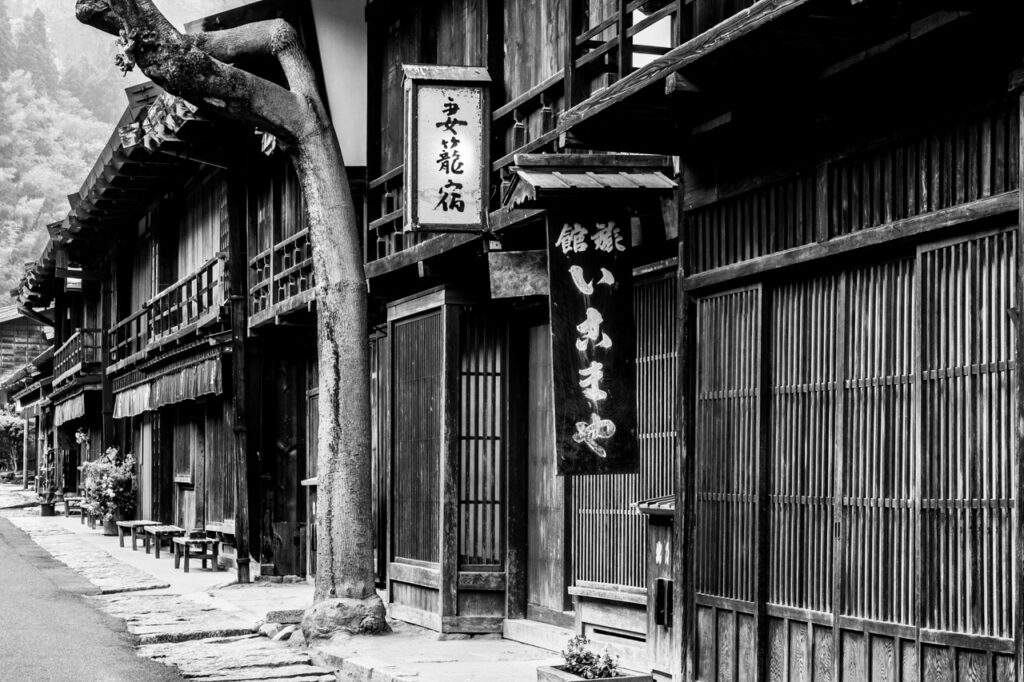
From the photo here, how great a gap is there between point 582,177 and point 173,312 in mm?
19263

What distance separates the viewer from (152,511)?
31469 millimetres

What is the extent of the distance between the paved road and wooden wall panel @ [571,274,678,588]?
13.2ft

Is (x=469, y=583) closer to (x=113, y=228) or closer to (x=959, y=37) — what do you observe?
(x=959, y=37)

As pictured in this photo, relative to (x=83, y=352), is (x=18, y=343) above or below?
above

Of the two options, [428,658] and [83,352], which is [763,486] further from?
[83,352]

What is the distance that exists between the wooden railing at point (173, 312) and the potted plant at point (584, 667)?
591 inches

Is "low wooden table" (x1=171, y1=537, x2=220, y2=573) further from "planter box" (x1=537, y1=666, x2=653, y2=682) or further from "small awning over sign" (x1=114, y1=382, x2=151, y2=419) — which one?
"planter box" (x1=537, y1=666, x2=653, y2=682)

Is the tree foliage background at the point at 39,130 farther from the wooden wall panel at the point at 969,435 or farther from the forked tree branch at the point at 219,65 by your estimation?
the wooden wall panel at the point at 969,435

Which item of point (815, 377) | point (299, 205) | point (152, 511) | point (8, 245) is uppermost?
point (8, 245)

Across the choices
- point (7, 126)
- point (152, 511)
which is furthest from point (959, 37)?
point (7, 126)

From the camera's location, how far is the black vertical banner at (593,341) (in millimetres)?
10438

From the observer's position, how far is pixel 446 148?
13555 millimetres

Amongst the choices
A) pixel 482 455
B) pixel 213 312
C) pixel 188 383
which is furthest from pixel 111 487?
pixel 482 455

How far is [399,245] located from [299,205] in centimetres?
452
